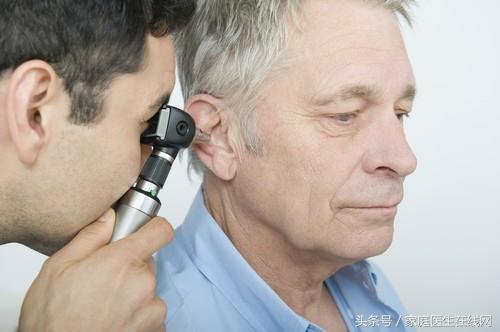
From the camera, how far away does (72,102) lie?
1.16 meters

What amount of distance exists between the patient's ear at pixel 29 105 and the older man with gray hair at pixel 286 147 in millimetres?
453

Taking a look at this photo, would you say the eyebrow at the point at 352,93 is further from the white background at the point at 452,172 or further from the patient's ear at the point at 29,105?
the white background at the point at 452,172

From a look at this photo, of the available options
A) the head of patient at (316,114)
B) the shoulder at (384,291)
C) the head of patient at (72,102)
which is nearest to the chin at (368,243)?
the head of patient at (316,114)

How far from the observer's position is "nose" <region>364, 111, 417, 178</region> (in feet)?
4.62

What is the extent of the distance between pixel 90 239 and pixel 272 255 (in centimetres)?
46

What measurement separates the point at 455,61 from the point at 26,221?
1880 millimetres

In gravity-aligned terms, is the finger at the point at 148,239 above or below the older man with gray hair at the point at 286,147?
below

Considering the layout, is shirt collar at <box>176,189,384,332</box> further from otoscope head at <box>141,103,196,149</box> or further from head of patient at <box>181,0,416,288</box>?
otoscope head at <box>141,103,196,149</box>

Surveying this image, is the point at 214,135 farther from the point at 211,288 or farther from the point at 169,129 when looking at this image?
the point at 211,288

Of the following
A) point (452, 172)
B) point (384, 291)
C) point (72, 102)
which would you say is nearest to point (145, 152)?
point (72, 102)

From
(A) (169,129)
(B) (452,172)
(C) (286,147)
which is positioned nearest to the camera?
(A) (169,129)

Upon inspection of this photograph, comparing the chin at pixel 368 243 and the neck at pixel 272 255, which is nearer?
the chin at pixel 368 243

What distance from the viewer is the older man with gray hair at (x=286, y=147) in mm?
1413

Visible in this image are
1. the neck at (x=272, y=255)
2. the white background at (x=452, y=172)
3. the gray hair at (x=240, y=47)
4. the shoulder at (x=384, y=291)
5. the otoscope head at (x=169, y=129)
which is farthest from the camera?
the white background at (x=452, y=172)
